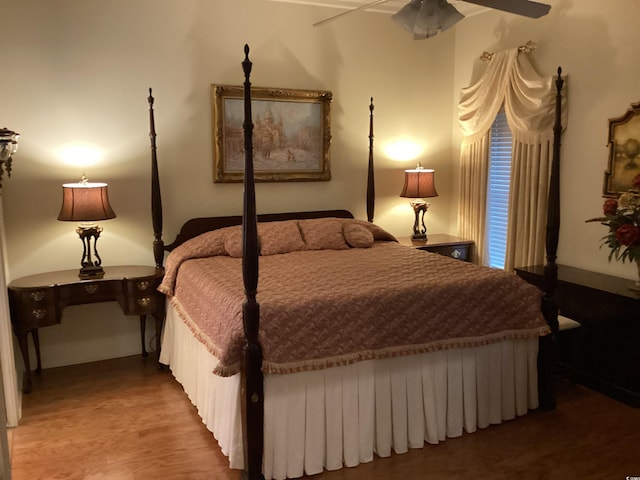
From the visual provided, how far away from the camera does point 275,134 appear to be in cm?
451

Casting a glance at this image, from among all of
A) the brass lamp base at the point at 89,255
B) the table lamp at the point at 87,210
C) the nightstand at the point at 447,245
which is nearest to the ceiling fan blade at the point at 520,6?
the nightstand at the point at 447,245

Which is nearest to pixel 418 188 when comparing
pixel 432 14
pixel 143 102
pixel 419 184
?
pixel 419 184

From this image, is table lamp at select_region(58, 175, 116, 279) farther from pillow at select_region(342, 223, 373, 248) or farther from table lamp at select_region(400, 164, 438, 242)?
table lamp at select_region(400, 164, 438, 242)

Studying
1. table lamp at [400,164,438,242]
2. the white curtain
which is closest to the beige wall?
table lamp at [400,164,438,242]

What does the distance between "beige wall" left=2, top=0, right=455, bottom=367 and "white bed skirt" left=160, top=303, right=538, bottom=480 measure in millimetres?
1400

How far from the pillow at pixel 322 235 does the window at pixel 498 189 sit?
5.11 ft

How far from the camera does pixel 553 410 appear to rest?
3223 millimetres

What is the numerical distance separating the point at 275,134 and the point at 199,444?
2592 mm

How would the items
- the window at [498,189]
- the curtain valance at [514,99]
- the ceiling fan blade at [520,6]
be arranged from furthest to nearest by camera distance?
the window at [498,189] → the curtain valance at [514,99] → the ceiling fan blade at [520,6]

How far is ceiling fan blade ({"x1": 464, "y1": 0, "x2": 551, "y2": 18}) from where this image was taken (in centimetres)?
278

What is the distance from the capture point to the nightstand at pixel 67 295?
3.41m

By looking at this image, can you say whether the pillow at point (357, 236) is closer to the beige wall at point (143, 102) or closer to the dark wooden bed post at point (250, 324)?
the beige wall at point (143, 102)

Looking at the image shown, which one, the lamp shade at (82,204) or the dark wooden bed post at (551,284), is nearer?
the dark wooden bed post at (551,284)

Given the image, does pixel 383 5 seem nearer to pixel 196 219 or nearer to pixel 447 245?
pixel 447 245
